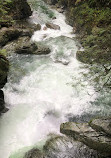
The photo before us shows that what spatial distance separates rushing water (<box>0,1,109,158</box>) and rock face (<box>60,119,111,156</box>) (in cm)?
76

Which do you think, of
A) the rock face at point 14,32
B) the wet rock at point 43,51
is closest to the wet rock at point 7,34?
the rock face at point 14,32

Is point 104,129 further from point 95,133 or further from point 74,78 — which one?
point 74,78

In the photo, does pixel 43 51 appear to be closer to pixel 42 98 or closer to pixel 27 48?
pixel 27 48

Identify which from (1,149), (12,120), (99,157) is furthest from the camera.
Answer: (12,120)

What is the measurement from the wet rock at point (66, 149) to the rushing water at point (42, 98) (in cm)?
56

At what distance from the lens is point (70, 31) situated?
559 inches

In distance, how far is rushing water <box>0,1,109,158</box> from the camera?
Answer: 20.2 feet

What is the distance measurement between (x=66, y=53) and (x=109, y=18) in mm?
4174

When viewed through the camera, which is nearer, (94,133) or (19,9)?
(94,133)

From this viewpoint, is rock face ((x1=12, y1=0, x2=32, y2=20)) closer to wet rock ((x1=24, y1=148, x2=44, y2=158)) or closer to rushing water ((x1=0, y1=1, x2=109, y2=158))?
rushing water ((x1=0, y1=1, x2=109, y2=158))

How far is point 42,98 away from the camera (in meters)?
7.70

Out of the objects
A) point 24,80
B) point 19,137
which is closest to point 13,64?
point 24,80

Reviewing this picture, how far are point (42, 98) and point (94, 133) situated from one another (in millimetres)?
3298

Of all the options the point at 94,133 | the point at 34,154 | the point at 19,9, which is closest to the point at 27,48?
the point at 19,9
